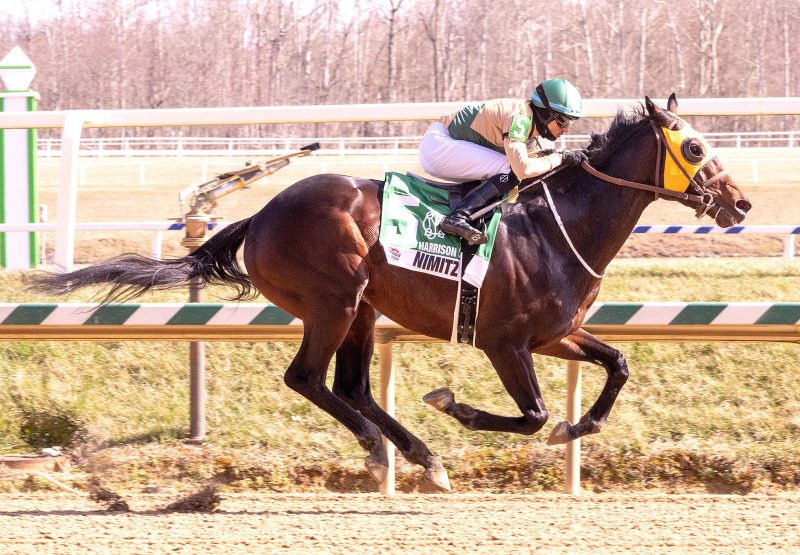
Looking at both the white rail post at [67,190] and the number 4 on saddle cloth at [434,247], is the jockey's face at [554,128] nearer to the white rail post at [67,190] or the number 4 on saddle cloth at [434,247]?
the number 4 on saddle cloth at [434,247]

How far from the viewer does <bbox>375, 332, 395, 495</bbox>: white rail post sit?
5.14m

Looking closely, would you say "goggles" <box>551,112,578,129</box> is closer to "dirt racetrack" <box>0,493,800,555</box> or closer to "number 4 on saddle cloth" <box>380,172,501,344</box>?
"number 4 on saddle cloth" <box>380,172,501,344</box>

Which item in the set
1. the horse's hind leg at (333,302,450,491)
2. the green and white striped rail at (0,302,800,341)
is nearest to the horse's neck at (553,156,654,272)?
the green and white striped rail at (0,302,800,341)

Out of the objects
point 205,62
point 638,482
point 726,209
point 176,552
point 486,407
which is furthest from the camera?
point 205,62

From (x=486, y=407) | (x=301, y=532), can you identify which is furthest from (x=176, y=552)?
→ (x=486, y=407)

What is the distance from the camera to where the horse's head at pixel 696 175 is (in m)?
4.64

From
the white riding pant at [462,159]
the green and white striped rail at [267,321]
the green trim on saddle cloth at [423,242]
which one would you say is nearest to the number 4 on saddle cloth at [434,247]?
the green trim on saddle cloth at [423,242]

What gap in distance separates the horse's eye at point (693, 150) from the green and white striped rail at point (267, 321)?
0.78 metres

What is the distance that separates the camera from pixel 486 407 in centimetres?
593

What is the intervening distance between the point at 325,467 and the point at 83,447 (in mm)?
1300

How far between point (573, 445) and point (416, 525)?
110 centimetres

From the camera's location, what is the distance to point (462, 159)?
188 inches

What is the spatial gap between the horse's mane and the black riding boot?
0.42 metres

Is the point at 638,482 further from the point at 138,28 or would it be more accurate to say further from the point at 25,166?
the point at 138,28
